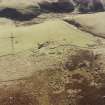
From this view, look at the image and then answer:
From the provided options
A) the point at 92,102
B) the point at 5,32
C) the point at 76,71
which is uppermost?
the point at 5,32

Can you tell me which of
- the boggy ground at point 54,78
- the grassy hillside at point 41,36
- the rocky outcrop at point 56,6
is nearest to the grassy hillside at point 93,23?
the grassy hillside at point 41,36

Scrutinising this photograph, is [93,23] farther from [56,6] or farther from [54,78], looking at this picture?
[56,6]

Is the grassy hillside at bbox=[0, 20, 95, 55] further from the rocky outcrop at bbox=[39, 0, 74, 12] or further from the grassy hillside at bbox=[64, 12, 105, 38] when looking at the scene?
the rocky outcrop at bbox=[39, 0, 74, 12]

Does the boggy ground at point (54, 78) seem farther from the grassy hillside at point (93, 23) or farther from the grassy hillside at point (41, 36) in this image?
the grassy hillside at point (93, 23)

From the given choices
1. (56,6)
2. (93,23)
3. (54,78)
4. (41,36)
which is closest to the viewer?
(54,78)

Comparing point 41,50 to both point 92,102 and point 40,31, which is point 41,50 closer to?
point 40,31

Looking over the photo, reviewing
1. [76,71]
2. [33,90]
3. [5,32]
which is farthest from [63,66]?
[5,32]

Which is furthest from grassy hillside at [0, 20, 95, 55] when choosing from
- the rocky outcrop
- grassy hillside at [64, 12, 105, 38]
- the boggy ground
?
the rocky outcrop

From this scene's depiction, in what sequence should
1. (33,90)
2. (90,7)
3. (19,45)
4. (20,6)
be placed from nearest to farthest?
1. (33,90)
2. (19,45)
3. (20,6)
4. (90,7)

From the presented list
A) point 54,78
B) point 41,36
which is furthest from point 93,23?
point 54,78

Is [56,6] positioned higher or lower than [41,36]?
lower
